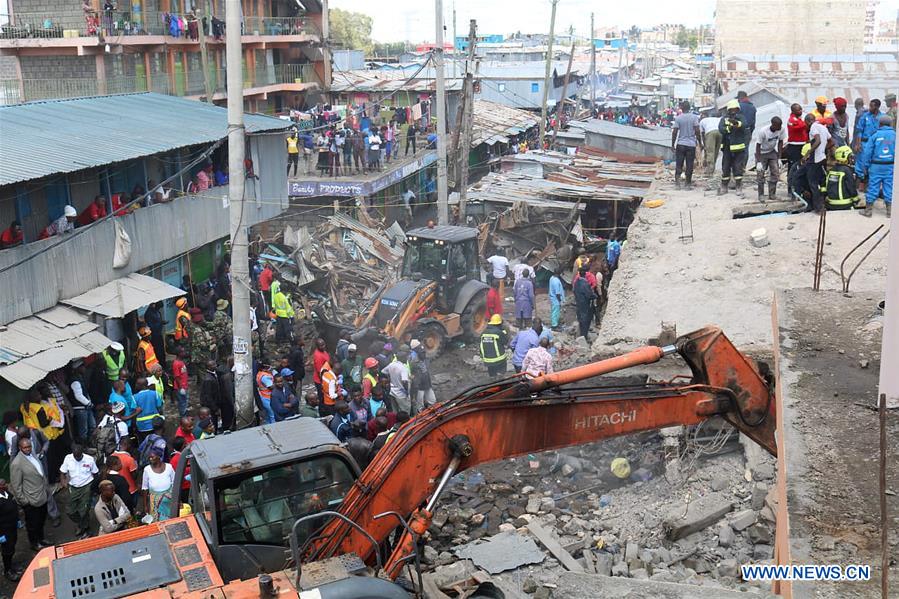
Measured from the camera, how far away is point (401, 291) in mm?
17484

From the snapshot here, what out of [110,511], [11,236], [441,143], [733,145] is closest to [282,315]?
[11,236]

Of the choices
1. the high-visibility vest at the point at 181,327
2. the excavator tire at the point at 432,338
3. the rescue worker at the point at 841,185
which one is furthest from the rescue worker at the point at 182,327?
the rescue worker at the point at 841,185

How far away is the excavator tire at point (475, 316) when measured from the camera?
18000 millimetres

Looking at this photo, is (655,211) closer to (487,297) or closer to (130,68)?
(487,297)

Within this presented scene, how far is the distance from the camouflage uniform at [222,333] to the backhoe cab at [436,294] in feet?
7.91

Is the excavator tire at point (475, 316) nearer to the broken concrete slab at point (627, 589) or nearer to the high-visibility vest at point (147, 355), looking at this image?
the high-visibility vest at point (147, 355)

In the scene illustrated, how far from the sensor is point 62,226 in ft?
49.3

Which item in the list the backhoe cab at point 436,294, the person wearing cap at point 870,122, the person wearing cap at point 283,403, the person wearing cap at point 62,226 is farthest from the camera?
the backhoe cab at point 436,294

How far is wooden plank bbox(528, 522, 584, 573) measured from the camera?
31.3 ft

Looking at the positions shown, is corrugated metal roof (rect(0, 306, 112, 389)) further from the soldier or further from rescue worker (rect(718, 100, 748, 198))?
rescue worker (rect(718, 100, 748, 198))

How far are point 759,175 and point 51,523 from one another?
13466 millimetres

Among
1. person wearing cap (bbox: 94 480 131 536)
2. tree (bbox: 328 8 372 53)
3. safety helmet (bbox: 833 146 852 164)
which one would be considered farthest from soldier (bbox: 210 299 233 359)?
tree (bbox: 328 8 372 53)

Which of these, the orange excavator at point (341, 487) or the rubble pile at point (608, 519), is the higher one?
the orange excavator at point (341, 487)

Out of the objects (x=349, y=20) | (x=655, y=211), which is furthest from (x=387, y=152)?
(x=349, y=20)
